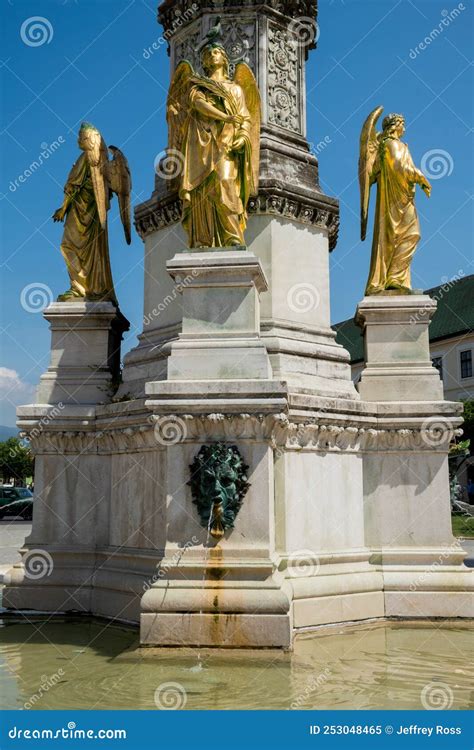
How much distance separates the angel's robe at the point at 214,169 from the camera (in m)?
9.84

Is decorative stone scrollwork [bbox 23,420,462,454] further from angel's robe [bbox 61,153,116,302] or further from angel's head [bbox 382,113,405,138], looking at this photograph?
angel's head [bbox 382,113,405,138]

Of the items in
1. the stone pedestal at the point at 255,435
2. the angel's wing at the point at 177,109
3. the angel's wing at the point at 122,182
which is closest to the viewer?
the stone pedestal at the point at 255,435

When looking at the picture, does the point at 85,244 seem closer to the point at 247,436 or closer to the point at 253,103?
the point at 253,103

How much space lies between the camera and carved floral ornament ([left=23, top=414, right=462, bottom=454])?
8930 millimetres

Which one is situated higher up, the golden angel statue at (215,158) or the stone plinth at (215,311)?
the golden angel statue at (215,158)

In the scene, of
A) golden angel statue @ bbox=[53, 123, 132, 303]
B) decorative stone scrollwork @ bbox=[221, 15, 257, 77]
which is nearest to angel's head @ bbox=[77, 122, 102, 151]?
golden angel statue @ bbox=[53, 123, 132, 303]

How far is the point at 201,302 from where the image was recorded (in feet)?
31.3

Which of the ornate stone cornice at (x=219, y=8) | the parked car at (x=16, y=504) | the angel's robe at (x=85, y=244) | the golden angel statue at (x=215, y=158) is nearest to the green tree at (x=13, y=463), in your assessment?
the parked car at (x=16, y=504)

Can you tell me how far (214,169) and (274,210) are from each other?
7.12 ft

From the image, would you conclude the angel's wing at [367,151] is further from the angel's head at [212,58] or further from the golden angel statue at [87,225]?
the golden angel statue at [87,225]

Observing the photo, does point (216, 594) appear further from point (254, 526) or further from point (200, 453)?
point (200, 453)

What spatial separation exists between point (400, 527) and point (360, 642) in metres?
2.19

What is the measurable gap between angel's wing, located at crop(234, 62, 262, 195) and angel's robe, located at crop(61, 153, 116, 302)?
306cm

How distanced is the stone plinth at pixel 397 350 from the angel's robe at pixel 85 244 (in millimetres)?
4107
